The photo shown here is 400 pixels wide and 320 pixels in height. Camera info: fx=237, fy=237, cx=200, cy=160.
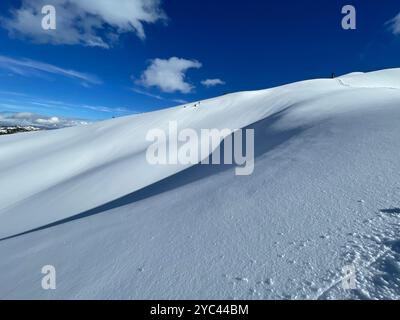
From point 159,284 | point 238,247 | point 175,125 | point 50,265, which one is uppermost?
point 175,125

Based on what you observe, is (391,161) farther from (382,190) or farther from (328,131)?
(328,131)

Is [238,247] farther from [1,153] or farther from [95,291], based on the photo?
[1,153]

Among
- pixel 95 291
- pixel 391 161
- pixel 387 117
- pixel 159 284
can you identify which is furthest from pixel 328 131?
pixel 95 291

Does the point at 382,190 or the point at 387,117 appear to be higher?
the point at 387,117

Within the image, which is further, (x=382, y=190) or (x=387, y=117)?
(x=387, y=117)

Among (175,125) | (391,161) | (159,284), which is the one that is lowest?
(159,284)

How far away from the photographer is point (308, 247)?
2014 millimetres

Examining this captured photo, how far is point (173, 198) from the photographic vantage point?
12.8 ft

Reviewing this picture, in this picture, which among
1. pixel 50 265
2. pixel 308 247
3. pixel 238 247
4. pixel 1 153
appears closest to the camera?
pixel 308 247

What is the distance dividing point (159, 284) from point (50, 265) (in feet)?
5.26

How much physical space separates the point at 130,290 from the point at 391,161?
3.37 metres

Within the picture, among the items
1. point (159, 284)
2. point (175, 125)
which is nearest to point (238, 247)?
point (159, 284)
